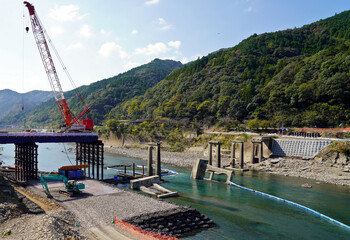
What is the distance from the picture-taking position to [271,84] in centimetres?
9350

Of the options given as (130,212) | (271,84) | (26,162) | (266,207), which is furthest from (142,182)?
(271,84)

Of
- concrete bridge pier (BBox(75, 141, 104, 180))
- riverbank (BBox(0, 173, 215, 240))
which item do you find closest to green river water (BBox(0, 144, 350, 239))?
riverbank (BBox(0, 173, 215, 240))

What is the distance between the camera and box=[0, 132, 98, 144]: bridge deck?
35.0 m

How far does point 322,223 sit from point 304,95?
203 ft

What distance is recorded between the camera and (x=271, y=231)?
23500 millimetres

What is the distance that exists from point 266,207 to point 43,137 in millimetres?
33428

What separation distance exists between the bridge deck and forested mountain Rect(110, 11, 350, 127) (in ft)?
192

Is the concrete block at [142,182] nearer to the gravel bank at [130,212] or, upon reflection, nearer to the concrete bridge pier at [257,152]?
the gravel bank at [130,212]

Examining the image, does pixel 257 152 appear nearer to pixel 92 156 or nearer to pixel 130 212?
pixel 92 156

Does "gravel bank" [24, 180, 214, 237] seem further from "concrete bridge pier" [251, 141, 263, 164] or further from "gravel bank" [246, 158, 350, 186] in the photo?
"concrete bridge pier" [251, 141, 263, 164]

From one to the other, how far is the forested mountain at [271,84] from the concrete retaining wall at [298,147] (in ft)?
51.9

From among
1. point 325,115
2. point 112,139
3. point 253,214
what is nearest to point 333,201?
point 253,214

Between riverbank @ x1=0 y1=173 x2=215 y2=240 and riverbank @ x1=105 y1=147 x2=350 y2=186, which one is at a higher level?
riverbank @ x1=0 y1=173 x2=215 y2=240

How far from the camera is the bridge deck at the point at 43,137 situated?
35.0 meters
